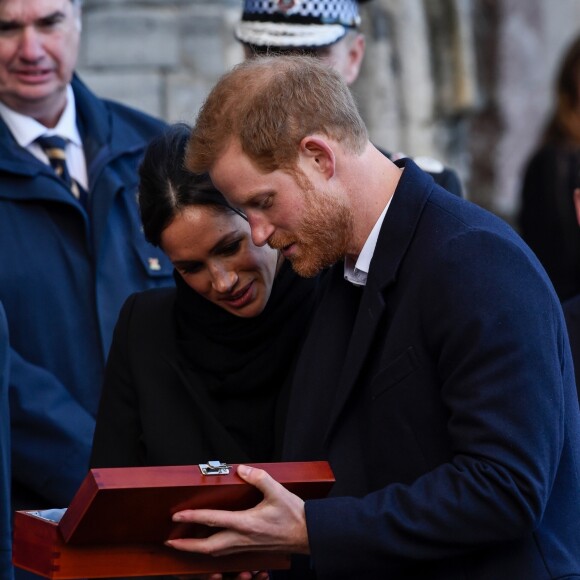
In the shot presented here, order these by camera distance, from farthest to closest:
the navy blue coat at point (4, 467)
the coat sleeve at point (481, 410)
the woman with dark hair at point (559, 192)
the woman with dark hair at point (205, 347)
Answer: the woman with dark hair at point (559, 192) < the woman with dark hair at point (205, 347) < the navy blue coat at point (4, 467) < the coat sleeve at point (481, 410)

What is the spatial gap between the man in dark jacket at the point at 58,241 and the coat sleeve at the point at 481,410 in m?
1.38

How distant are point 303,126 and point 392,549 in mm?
702

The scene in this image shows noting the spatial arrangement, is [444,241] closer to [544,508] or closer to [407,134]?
[544,508]

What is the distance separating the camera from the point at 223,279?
9.96 ft

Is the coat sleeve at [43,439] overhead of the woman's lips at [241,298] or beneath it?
beneath

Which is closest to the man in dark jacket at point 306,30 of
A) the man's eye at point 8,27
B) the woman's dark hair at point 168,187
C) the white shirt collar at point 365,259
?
the man's eye at point 8,27

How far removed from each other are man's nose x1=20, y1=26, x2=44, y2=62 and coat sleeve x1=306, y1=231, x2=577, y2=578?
192cm

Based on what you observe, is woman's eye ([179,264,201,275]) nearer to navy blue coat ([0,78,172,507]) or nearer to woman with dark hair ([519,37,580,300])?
navy blue coat ([0,78,172,507])

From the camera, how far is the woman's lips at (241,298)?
120 inches

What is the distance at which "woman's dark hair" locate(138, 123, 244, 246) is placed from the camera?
119 inches

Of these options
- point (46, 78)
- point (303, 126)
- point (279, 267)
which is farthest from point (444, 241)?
point (46, 78)

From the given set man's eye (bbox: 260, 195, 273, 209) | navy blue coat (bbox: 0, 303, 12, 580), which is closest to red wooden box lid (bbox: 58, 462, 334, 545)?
Answer: navy blue coat (bbox: 0, 303, 12, 580)

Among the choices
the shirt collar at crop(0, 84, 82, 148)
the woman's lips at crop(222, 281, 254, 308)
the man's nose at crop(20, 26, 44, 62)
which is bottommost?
the woman's lips at crop(222, 281, 254, 308)

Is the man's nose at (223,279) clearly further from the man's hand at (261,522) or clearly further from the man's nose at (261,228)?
the man's hand at (261,522)
